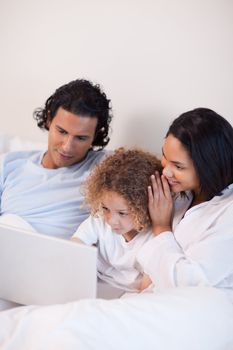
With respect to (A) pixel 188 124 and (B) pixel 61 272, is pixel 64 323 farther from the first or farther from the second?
(A) pixel 188 124

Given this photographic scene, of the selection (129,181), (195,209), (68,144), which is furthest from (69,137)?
(195,209)

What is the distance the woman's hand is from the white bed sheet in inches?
9.6

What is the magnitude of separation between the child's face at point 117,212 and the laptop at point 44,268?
8.8 inches

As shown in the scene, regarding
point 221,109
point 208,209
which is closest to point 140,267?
point 208,209

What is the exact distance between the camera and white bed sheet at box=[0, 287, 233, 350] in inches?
27.7

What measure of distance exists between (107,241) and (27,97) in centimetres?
98

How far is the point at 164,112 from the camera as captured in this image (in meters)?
1.49

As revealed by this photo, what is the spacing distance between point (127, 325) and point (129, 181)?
0.39 meters

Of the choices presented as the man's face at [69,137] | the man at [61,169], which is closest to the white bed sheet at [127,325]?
the man at [61,169]

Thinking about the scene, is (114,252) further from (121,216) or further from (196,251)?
(196,251)

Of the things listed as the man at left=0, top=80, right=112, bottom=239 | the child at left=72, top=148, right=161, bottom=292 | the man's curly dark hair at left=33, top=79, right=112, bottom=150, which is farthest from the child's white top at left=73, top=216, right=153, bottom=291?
the man's curly dark hair at left=33, top=79, right=112, bottom=150

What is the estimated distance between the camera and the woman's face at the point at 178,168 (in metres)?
0.98

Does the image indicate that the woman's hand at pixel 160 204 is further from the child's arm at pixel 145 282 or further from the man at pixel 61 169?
the man at pixel 61 169

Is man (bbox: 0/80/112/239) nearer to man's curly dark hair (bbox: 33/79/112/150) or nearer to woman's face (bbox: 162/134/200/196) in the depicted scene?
man's curly dark hair (bbox: 33/79/112/150)
